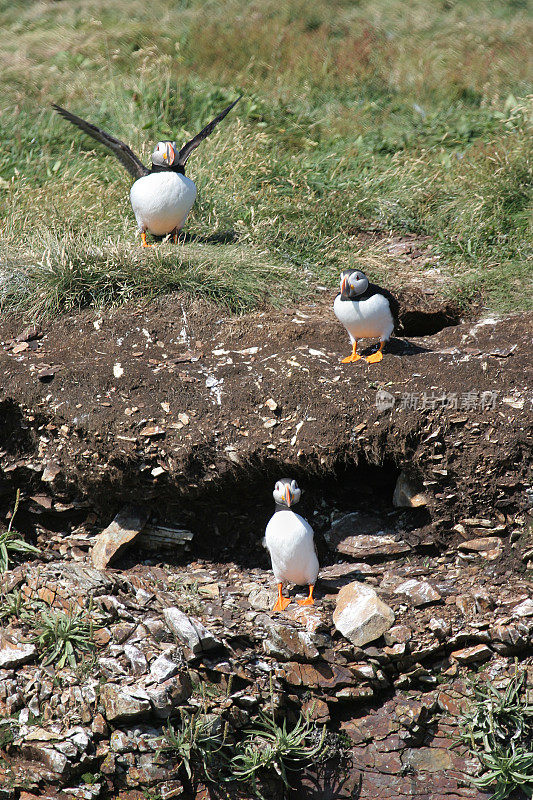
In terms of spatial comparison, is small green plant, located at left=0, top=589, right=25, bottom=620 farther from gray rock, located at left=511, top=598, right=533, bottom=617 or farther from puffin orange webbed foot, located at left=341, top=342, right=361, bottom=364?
gray rock, located at left=511, top=598, right=533, bottom=617

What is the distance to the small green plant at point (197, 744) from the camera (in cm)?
400

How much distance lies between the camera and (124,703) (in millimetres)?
4027

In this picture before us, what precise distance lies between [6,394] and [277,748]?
9.31ft

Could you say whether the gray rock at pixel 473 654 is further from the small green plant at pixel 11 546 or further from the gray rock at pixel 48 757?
the small green plant at pixel 11 546

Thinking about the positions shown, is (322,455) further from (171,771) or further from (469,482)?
(171,771)

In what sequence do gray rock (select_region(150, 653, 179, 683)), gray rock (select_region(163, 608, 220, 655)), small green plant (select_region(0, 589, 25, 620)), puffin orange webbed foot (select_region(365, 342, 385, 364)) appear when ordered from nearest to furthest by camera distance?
gray rock (select_region(150, 653, 179, 683)) → gray rock (select_region(163, 608, 220, 655)) → small green plant (select_region(0, 589, 25, 620)) → puffin orange webbed foot (select_region(365, 342, 385, 364))

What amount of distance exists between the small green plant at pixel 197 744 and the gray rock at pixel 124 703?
0.57 feet

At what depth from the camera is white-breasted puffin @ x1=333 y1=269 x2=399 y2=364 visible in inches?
193

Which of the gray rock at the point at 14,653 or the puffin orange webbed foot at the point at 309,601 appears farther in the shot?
the puffin orange webbed foot at the point at 309,601

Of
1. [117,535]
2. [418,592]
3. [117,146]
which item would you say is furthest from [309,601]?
[117,146]

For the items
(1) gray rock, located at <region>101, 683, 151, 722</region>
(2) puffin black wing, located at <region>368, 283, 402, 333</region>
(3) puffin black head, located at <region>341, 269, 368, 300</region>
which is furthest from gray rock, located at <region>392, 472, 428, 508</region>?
(1) gray rock, located at <region>101, 683, 151, 722</region>

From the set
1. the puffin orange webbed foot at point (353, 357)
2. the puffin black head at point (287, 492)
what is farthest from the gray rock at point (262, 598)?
the puffin orange webbed foot at point (353, 357)

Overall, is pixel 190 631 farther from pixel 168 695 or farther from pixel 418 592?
pixel 418 592

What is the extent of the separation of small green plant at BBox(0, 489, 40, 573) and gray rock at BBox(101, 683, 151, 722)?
1196 millimetres
